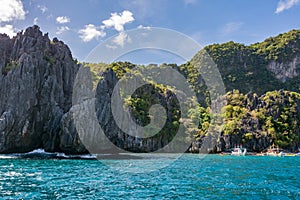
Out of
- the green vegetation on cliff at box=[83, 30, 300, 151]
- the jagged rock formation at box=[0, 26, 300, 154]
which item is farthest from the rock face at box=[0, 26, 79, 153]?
the green vegetation on cliff at box=[83, 30, 300, 151]

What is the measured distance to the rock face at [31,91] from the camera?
59.0 meters

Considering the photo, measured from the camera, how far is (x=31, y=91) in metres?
62.9

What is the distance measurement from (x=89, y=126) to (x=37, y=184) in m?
39.0

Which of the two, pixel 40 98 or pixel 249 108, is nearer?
pixel 40 98

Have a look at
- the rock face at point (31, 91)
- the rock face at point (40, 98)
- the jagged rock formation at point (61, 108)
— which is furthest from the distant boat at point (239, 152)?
the rock face at point (31, 91)

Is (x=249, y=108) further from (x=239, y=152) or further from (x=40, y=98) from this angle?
(x=40, y=98)

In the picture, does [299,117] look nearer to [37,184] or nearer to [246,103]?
[246,103]

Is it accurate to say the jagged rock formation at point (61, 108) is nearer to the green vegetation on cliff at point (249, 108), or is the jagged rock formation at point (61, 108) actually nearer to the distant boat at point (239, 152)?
the green vegetation on cliff at point (249, 108)

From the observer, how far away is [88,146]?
195ft

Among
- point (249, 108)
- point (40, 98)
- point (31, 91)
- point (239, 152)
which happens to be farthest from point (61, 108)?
point (249, 108)

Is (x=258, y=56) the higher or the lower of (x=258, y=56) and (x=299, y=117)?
the higher

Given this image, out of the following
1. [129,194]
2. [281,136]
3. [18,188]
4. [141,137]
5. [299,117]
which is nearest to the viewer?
[129,194]

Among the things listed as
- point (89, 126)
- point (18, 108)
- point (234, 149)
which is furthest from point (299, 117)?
point (18, 108)

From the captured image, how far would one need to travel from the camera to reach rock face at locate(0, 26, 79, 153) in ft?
194
